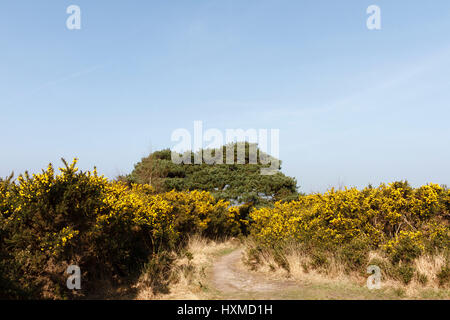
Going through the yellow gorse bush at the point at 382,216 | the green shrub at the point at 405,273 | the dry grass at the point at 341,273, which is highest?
the yellow gorse bush at the point at 382,216

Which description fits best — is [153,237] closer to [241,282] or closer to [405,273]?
[241,282]

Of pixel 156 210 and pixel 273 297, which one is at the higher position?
pixel 156 210

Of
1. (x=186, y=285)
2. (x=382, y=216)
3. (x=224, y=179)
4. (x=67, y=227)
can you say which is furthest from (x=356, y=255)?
(x=224, y=179)

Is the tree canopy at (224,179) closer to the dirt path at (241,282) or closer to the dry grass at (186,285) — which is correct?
the dry grass at (186,285)

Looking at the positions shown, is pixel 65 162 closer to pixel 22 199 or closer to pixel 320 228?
pixel 22 199

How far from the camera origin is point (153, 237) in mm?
8188

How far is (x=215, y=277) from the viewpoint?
27.6 ft

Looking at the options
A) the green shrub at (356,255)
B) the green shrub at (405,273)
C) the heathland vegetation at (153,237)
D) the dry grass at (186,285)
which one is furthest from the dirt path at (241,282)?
the green shrub at (405,273)

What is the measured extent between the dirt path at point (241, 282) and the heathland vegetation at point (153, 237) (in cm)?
58

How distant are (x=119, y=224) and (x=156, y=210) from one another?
1.78 m

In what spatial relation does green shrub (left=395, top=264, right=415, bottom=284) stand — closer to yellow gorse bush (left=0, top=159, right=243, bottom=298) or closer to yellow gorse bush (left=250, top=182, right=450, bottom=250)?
yellow gorse bush (left=250, top=182, right=450, bottom=250)

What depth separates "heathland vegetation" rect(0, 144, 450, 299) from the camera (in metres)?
5.57

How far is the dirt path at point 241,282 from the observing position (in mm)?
6942

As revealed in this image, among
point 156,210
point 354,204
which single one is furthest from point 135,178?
point 354,204
